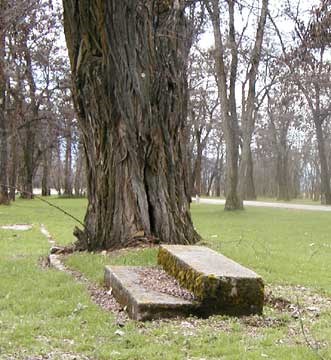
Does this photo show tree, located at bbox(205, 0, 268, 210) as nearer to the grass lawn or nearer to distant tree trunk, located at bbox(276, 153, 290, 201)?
the grass lawn

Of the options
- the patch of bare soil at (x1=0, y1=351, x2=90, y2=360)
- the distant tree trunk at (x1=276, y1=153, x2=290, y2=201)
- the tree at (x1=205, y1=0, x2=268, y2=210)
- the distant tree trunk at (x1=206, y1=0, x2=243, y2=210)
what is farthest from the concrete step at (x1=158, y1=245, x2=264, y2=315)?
the distant tree trunk at (x1=276, y1=153, x2=290, y2=201)

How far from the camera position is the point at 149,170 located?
378 inches

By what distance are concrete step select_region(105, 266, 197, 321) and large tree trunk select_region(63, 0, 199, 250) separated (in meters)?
3.44

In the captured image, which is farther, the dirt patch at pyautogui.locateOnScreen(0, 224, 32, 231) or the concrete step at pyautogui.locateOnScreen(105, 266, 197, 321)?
the dirt patch at pyautogui.locateOnScreen(0, 224, 32, 231)

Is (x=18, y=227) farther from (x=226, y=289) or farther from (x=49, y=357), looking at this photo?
(x=49, y=357)

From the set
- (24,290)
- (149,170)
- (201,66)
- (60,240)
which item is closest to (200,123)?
(201,66)

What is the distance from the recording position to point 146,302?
5.08 metres

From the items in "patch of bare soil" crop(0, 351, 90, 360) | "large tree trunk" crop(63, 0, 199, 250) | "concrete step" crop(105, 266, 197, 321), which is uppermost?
"large tree trunk" crop(63, 0, 199, 250)

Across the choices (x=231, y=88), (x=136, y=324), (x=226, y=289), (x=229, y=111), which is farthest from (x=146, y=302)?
(x=231, y=88)

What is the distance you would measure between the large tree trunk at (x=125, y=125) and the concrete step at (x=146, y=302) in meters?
3.44

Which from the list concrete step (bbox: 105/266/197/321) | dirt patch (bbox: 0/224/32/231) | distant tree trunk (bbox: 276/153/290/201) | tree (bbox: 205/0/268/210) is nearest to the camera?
concrete step (bbox: 105/266/197/321)

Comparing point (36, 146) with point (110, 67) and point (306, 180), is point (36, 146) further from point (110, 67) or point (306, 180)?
point (306, 180)

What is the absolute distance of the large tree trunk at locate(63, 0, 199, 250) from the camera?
9281mm

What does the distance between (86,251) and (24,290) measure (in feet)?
9.12
